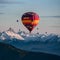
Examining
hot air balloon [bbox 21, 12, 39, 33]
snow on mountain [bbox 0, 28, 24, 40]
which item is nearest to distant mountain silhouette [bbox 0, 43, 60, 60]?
snow on mountain [bbox 0, 28, 24, 40]

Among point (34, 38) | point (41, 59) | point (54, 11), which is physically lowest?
point (41, 59)

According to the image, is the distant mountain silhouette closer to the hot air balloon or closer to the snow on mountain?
the snow on mountain

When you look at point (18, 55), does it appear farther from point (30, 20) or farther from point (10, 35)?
point (30, 20)

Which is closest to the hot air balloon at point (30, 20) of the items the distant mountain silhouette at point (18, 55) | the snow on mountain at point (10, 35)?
the snow on mountain at point (10, 35)

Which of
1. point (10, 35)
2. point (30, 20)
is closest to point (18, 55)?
point (10, 35)

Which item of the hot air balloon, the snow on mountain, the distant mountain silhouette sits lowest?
the distant mountain silhouette

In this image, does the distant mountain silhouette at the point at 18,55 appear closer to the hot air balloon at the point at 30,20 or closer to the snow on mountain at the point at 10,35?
the snow on mountain at the point at 10,35

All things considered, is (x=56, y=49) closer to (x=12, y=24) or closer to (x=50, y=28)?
(x=50, y=28)

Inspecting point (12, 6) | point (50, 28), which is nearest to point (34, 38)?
point (50, 28)
